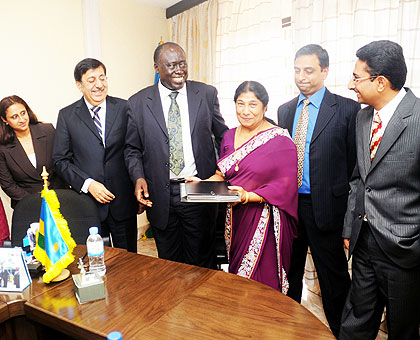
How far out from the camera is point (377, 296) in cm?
172

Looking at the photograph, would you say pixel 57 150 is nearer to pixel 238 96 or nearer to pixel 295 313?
pixel 238 96

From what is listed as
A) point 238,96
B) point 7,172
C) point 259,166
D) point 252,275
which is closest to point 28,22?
point 7,172

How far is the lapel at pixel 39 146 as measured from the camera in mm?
2602

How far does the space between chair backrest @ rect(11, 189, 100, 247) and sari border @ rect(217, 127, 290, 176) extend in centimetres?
Result: 80

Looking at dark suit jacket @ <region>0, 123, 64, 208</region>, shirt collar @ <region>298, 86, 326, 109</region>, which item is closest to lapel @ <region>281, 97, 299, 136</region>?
shirt collar @ <region>298, 86, 326, 109</region>

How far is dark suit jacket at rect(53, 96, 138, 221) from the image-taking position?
227 cm

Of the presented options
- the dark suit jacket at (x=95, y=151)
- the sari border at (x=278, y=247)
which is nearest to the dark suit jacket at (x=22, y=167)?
the dark suit jacket at (x=95, y=151)

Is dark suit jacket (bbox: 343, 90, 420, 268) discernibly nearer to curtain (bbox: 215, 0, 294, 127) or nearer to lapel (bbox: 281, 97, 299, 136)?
lapel (bbox: 281, 97, 299, 136)

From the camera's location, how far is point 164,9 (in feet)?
14.7

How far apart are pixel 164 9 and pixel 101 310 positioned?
416cm

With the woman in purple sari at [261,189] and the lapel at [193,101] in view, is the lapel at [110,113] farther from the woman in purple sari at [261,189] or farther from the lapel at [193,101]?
the woman in purple sari at [261,189]

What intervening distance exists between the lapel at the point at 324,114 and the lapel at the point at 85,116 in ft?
4.43

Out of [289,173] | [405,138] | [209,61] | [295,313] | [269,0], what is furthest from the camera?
[209,61]

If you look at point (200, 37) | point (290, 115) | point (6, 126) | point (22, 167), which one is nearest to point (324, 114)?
point (290, 115)
